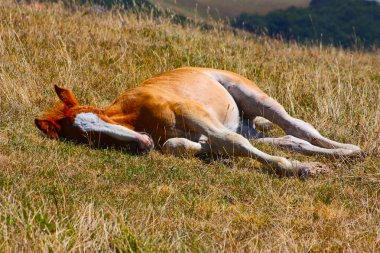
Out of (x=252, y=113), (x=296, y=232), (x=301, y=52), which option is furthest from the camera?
(x=301, y=52)

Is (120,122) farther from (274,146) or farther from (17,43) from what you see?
(17,43)

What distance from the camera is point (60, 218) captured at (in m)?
4.25

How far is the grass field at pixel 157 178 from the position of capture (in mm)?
4133

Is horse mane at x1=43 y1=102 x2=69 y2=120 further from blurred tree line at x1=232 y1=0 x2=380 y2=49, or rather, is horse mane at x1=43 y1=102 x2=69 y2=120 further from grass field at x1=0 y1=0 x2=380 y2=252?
blurred tree line at x1=232 y1=0 x2=380 y2=49

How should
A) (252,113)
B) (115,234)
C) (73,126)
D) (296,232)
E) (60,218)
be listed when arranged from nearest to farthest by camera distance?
(115,234) → (60,218) → (296,232) → (73,126) → (252,113)

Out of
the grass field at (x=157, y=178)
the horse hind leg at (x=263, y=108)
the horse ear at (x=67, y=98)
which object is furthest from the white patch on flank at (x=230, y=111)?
the horse ear at (x=67, y=98)

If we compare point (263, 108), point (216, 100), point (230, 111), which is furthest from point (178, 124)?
point (263, 108)

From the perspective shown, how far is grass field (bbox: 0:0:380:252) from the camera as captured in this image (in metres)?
4.13

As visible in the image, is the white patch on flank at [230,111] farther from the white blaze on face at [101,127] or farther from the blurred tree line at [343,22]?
the blurred tree line at [343,22]

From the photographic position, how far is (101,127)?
21.6 feet

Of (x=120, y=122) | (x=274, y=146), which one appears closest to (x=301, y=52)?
(x=274, y=146)

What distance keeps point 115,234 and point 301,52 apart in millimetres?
12895

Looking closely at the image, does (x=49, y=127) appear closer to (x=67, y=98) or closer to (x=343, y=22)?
(x=67, y=98)

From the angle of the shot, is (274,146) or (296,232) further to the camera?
(274,146)
